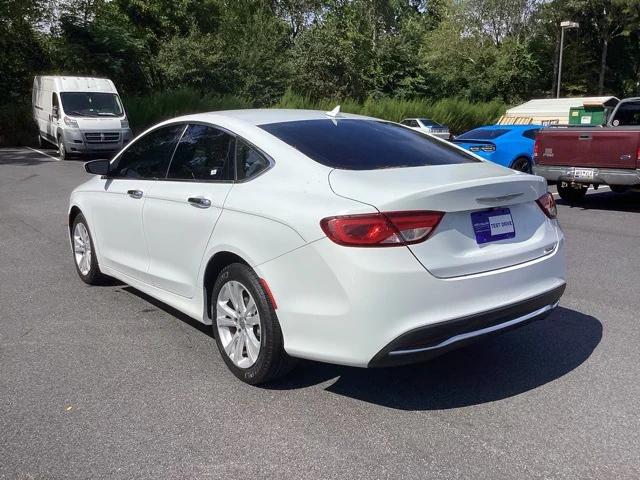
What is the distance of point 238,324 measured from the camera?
3.93 meters

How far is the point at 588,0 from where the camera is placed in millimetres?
50188

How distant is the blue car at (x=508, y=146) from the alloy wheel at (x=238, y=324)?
10.8 metres

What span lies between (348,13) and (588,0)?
21.1 meters

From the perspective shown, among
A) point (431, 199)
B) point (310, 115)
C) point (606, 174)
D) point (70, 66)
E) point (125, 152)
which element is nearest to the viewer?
point (431, 199)

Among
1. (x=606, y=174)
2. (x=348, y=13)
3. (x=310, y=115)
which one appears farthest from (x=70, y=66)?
(x=310, y=115)

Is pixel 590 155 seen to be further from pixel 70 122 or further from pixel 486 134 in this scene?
pixel 70 122

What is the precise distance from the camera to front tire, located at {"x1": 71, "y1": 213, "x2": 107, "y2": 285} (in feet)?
→ 19.4

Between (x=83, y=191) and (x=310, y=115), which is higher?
(x=310, y=115)

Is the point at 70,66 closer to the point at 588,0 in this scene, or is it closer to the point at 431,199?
the point at 431,199

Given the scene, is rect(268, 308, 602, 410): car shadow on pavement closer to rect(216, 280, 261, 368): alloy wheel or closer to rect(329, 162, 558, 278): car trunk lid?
rect(216, 280, 261, 368): alloy wheel

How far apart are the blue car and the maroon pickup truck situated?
2308mm

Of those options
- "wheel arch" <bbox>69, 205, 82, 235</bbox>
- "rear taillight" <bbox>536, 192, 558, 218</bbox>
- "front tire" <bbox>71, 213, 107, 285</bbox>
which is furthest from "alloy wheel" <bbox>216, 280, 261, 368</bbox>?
"wheel arch" <bbox>69, 205, 82, 235</bbox>

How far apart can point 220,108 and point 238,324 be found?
27.2 meters

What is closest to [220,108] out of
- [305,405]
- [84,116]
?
[84,116]
